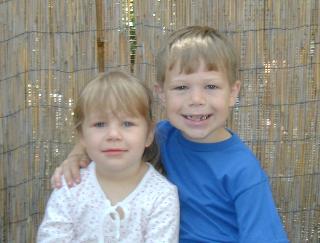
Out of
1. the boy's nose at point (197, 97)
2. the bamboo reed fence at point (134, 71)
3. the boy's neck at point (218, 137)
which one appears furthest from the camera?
the bamboo reed fence at point (134, 71)

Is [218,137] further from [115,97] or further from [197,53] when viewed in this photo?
[115,97]

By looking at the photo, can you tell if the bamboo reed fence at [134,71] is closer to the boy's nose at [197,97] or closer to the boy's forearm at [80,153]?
the boy's forearm at [80,153]

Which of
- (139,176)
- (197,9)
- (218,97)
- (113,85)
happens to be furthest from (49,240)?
(197,9)

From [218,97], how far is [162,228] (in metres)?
0.56

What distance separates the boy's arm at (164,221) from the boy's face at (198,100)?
0.29 metres

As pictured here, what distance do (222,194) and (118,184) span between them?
0.42 meters

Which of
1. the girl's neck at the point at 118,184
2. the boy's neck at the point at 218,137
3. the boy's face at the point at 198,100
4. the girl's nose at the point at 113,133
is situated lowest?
the girl's neck at the point at 118,184

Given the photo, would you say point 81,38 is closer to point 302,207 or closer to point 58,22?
point 58,22

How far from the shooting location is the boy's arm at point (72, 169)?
2.91 meters

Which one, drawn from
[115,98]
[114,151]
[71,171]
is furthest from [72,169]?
[115,98]

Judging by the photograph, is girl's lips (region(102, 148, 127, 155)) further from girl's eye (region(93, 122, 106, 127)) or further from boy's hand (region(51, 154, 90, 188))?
boy's hand (region(51, 154, 90, 188))

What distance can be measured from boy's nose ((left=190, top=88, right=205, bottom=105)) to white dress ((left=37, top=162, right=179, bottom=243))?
1.18ft

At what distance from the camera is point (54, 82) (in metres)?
4.20

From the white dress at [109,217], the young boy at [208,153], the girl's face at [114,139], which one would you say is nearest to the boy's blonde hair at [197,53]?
the young boy at [208,153]
